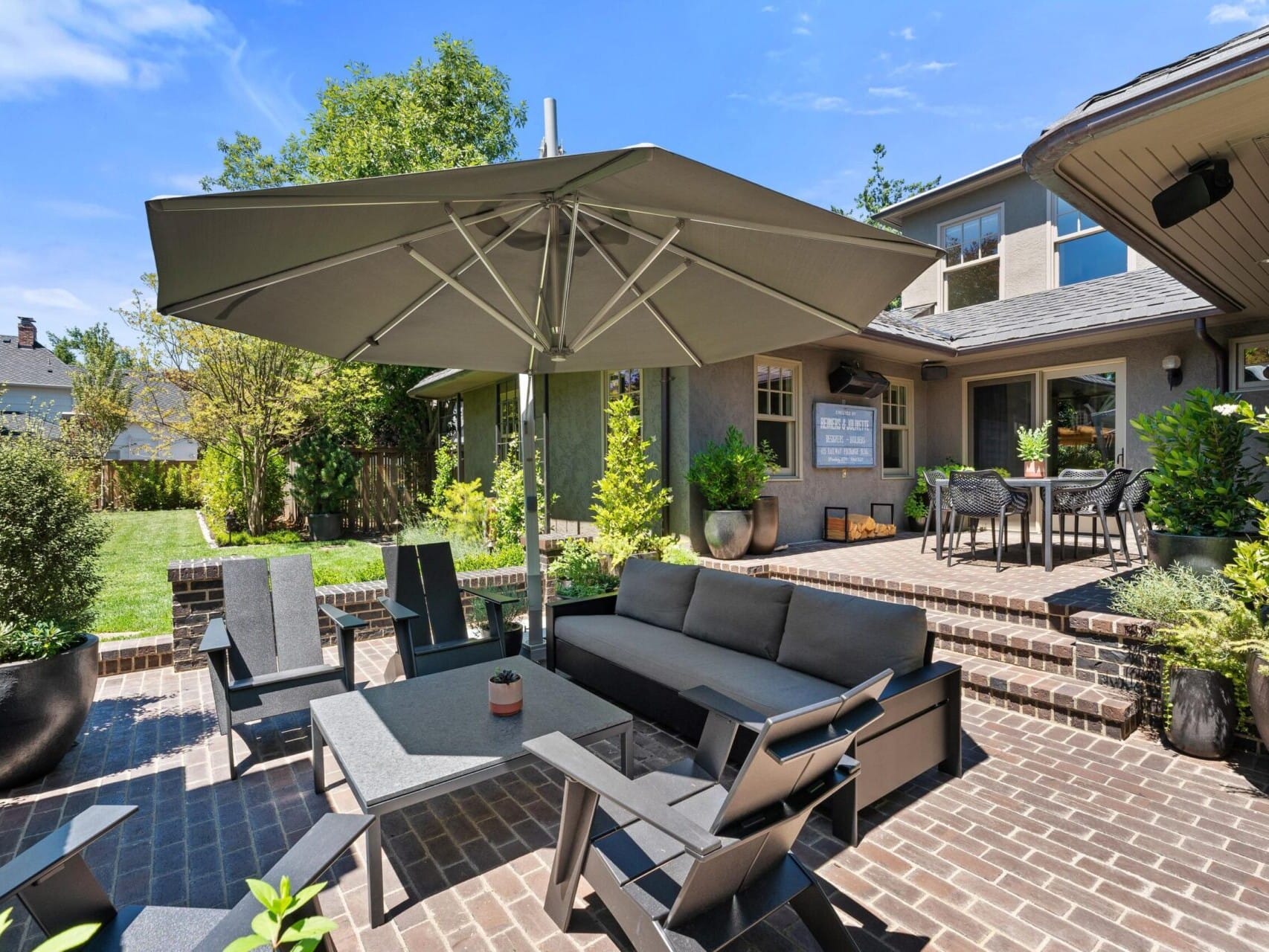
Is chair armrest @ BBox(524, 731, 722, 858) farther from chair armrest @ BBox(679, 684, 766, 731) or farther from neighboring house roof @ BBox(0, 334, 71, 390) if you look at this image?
neighboring house roof @ BBox(0, 334, 71, 390)

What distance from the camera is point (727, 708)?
2188 millimetres

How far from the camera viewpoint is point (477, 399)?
12.6 metres

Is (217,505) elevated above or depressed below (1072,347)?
below

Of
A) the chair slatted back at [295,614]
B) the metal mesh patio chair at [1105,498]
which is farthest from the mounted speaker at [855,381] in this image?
the chair slatted back at [295,614]

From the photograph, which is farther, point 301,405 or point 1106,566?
point 301,405

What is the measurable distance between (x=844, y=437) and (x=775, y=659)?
6.12 metres

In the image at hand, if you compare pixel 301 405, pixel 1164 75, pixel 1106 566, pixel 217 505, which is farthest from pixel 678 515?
pixel 217 505

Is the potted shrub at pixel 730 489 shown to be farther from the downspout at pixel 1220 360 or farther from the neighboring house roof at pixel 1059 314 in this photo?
the downspout at pixel 1220 360

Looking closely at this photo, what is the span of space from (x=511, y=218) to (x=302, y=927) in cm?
294

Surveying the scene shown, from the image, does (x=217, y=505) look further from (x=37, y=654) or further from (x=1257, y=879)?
(x=1257, y=879)

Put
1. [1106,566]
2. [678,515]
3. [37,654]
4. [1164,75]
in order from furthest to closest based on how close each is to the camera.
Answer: [678,515] → [1106,566] → [37,654] → [1164,75]

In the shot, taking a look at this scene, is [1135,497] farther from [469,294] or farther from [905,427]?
[469,294]

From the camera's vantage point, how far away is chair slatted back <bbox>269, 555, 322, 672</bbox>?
380 cm

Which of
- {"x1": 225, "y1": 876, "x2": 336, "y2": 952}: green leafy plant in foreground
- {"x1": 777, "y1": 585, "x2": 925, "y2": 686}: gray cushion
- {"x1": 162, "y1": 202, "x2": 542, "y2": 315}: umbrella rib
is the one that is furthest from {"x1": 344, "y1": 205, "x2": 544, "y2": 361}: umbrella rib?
{"x1": 225, "y1": 876, "x2": 336, "y2": 952}: green leafy plant in foreground
